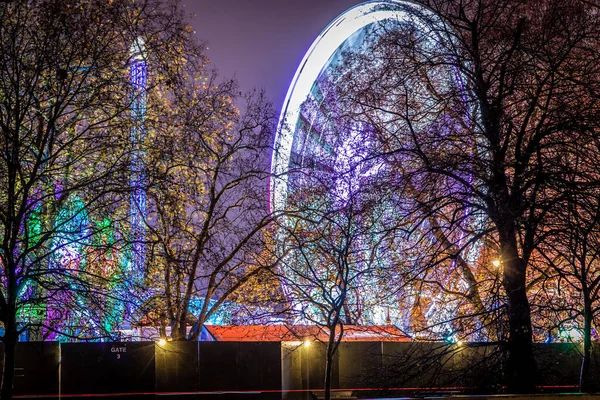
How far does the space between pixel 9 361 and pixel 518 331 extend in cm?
866

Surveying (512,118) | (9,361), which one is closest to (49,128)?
(9,361)

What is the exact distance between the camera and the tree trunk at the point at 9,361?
12.7 metres

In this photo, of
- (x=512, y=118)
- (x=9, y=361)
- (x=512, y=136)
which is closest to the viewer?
(x=9, y=361)

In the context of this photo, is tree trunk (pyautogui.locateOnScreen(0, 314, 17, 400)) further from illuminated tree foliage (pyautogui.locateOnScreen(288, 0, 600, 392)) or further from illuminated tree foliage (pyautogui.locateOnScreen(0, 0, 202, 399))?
illuminated tree foliage (pyautogui.locateOnScreen(288, 0, 600, 392))

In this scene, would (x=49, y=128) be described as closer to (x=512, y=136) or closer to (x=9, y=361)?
(x=9, y=361)

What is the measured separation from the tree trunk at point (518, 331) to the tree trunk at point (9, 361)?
8426mm

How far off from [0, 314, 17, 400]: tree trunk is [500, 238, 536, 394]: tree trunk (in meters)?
8.43

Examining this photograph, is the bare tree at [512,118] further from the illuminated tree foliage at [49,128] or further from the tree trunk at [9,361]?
the tree trunk at [9,361]

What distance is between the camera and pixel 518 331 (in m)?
14.2

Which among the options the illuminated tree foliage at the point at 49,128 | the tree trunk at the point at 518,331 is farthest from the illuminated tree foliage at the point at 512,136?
the illuminated tree foliage at the point at 49,128

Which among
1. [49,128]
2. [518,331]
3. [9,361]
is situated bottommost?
[9,361]

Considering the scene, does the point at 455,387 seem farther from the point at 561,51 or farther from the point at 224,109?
the point at 224,109

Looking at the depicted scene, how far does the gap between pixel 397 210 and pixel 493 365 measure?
419 centimetres

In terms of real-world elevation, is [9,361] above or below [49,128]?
below
